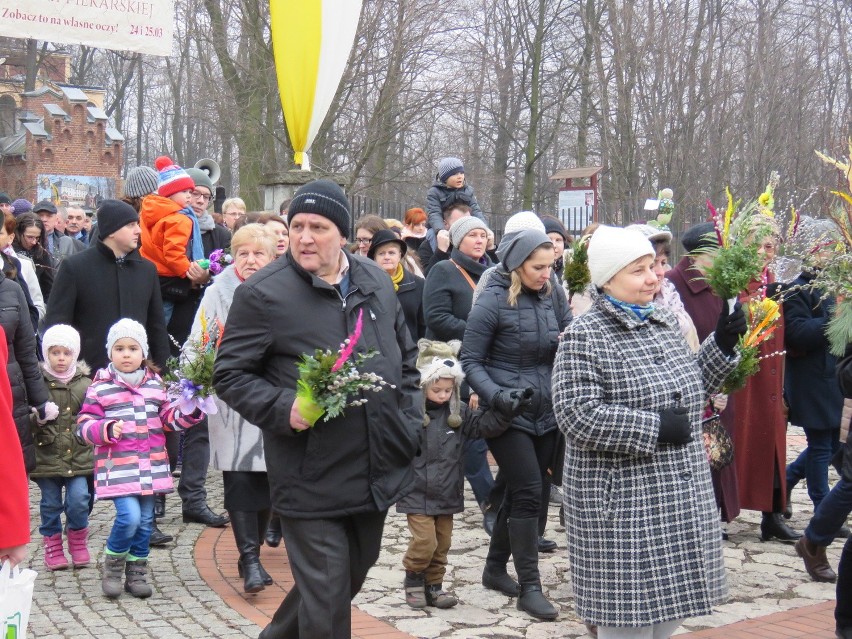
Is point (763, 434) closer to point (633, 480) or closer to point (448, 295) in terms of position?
point (448, 295)

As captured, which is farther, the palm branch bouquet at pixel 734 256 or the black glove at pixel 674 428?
the palm branch bouquet at pixel 734 256

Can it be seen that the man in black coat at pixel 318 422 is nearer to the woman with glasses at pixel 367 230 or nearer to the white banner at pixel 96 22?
the woman with glasses at pixel 367 230

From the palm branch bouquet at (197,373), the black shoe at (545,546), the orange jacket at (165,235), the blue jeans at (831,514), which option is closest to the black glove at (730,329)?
the blue jeans at (831,514)

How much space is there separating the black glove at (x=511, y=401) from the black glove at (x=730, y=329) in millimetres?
1364

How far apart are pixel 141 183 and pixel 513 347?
3.97 metres

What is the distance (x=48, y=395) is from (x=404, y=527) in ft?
8.38

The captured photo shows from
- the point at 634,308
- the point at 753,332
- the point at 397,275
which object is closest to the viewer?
the point at 634,308

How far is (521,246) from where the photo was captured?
241 inches

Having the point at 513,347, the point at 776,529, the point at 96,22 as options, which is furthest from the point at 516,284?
the point at 96,22

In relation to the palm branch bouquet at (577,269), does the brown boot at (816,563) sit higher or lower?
lower

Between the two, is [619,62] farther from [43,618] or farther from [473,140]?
[473,140]

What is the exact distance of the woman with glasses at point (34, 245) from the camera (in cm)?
1059

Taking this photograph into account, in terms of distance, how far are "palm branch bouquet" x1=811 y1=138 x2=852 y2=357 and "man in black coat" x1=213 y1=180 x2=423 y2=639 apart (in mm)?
2034

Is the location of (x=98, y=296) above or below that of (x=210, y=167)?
below
